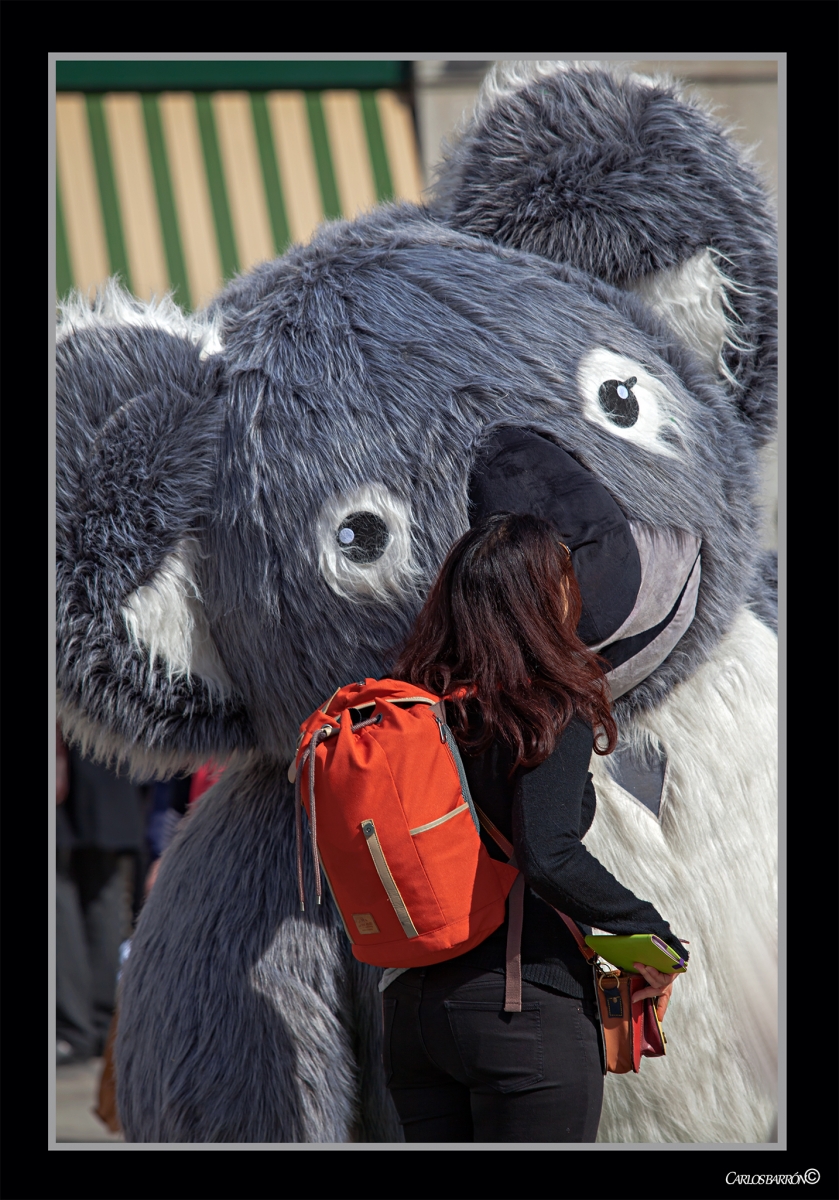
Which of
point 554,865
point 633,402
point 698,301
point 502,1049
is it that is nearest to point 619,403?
point 633,402

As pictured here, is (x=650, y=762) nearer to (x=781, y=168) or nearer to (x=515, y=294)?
(x=515, y=294)

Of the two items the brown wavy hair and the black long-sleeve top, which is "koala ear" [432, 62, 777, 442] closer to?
the brown wavy hair

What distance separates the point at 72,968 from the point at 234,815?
9.13 feet

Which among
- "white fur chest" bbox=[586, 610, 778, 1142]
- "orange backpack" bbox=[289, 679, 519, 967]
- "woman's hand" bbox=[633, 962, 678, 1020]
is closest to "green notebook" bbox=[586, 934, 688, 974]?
"woman's hand" bbox=[633, 962, 678, 1020]

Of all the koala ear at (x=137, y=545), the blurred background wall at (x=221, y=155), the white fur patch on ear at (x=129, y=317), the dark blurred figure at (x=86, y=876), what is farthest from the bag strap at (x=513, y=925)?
the blurred background wall at (x=221, y=155)

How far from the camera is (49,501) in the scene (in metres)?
1.82

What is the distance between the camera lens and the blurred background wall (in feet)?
15.8

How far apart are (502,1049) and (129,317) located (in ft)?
4.43

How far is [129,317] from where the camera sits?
1977 mm

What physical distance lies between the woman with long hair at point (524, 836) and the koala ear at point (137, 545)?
480mm

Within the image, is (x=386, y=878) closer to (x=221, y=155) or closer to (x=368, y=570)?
(x=368, y=570)

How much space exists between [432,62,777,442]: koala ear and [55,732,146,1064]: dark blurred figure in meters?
2.96

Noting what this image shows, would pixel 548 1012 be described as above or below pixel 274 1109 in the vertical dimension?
above
